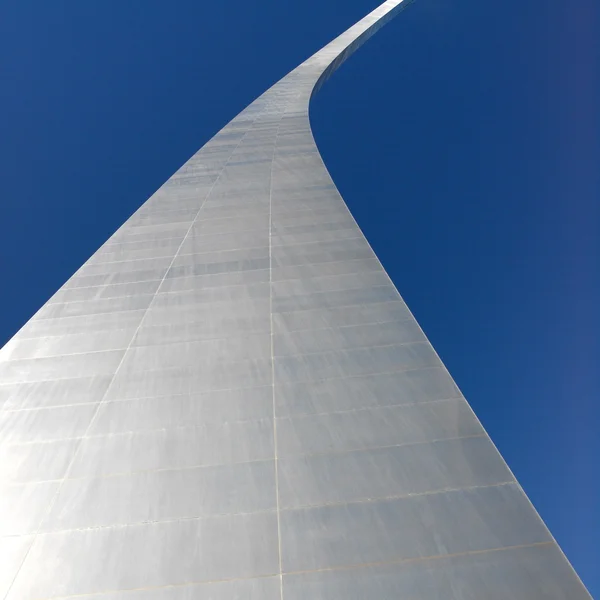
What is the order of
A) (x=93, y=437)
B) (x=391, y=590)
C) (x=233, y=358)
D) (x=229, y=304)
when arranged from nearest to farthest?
(x=391, y=590)
(x=93, y=437)
(x=233, y=358)
(x=229, y=304)

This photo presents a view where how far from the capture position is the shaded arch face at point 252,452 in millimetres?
5441

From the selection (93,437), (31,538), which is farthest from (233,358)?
(31,538)

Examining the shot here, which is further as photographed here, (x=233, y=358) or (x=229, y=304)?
(x=229, y=304)

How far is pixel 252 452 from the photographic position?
6.88m

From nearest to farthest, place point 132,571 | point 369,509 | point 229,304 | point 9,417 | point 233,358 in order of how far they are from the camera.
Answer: point 132,571 → point 369,509 → point 9,417 → point 233,358 → point 229,304

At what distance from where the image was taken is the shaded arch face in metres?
5.44

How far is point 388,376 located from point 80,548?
4007mm

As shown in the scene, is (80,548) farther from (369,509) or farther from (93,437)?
(369,509)

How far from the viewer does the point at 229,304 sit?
10469mm

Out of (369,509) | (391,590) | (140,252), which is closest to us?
(391,590)

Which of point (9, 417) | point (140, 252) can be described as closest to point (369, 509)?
point (9, 417)

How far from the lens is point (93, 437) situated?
7.47m

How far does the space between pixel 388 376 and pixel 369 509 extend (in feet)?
7.36

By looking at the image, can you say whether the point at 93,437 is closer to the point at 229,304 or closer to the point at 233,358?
the point at 233,358
